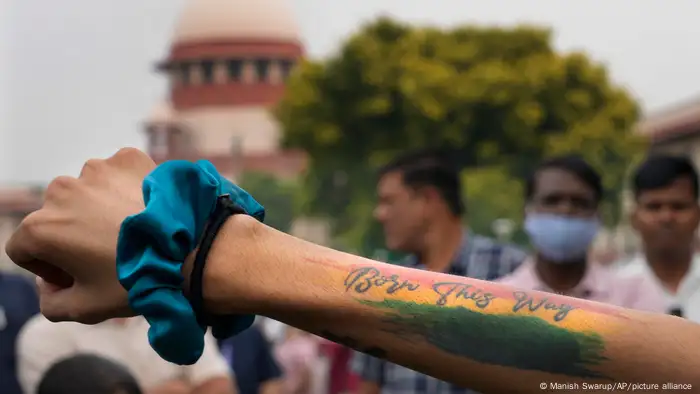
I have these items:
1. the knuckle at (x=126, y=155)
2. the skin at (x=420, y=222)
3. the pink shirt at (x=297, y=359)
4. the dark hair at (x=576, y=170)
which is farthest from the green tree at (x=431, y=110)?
the knuckle at (x=126, y=155)

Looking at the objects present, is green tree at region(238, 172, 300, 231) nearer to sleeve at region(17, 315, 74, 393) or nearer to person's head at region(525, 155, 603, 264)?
person's head at region(525, 155, 603, 264)

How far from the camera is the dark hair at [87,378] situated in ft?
10.2

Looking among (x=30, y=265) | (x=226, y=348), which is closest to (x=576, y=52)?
(x=226, y=348)

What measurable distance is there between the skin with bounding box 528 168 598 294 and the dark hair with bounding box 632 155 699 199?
0.37m

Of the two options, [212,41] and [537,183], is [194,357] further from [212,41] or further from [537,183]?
[212,41]

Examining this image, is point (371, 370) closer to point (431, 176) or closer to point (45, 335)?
point (431, 176)

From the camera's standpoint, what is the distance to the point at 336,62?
32.4 meters

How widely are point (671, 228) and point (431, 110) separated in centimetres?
2677

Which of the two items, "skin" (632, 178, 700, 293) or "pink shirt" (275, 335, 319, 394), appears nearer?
"skin" (632, 178, 700, 293)

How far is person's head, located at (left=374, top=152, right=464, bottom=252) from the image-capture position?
13.9 feet

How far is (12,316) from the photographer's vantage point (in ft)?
13.8

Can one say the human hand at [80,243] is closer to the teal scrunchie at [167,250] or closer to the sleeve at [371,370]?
the teal scrunchie at [167,250]

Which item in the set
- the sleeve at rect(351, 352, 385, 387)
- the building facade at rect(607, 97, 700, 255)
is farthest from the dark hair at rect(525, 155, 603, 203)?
the building facade at rect(607, 97, 700, 255)

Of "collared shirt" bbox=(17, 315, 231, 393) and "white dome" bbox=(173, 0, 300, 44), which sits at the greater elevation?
"white dome" bbox=(173, 0, 300, 44)
